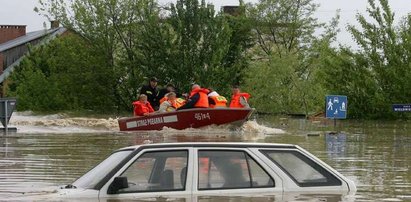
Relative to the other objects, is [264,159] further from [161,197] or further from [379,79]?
[379,79]

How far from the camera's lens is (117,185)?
9461mm

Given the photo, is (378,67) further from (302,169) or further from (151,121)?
(302,169)

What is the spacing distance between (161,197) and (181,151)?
0.58m

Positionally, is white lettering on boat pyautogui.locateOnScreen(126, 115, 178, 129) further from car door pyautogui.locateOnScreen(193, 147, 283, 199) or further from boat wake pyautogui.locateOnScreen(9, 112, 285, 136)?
car door pyautogui.locateOnScreen(193, 147, 283, 199)

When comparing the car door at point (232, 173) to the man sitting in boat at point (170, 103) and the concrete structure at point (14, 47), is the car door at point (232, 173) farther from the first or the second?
the concrete structure at point (14, 47)

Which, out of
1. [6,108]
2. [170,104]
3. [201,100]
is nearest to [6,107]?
[6,108]

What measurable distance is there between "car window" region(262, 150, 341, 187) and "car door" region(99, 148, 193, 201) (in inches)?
39.2

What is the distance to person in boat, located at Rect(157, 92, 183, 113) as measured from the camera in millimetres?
32500

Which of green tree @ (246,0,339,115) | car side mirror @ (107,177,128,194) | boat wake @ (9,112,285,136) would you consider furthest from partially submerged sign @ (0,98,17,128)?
green tree @ (246,0,339,115)

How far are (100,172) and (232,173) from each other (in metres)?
1.46

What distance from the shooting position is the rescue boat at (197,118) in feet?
102

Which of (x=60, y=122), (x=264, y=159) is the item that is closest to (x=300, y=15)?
(x=60, y=122)

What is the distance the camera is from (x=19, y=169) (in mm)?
17078

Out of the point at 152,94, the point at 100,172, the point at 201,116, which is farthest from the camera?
the point at 152,94
